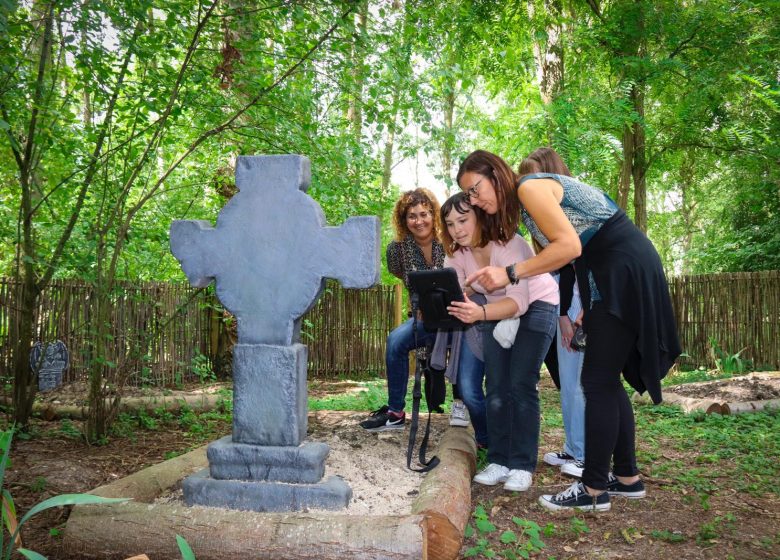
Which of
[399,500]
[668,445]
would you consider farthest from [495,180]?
[668,445]

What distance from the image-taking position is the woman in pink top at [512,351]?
317 cm

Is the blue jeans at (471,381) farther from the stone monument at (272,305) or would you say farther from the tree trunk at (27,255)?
the tree trunk at (27,255)

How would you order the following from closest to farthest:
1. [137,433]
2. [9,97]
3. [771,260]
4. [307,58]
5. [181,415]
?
1. [9,97]
2. [307,58]
3. [137,433]
4. [181,415]
5. [771,260]

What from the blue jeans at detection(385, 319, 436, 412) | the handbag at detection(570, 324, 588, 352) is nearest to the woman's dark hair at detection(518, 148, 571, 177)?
the handbag at detection(570, 324, 588, 352)

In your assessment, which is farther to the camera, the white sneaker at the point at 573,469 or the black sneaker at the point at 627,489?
the white sneaker at the point at 573,469

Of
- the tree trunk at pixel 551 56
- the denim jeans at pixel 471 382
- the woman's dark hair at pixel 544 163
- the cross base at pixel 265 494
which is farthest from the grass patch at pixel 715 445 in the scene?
the tree trunk at pixel 551 56

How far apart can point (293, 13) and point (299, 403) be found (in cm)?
260

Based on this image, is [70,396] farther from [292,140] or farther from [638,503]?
[638,503]

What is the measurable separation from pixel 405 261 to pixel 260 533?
2.34 metres

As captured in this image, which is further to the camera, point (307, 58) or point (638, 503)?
point (307, 58)

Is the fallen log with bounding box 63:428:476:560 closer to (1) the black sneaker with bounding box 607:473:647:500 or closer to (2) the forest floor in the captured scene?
(2) the forest floor

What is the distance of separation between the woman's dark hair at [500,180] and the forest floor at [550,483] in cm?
143

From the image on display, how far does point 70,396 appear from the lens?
5.89m

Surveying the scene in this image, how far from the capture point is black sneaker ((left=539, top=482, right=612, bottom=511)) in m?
2.92
